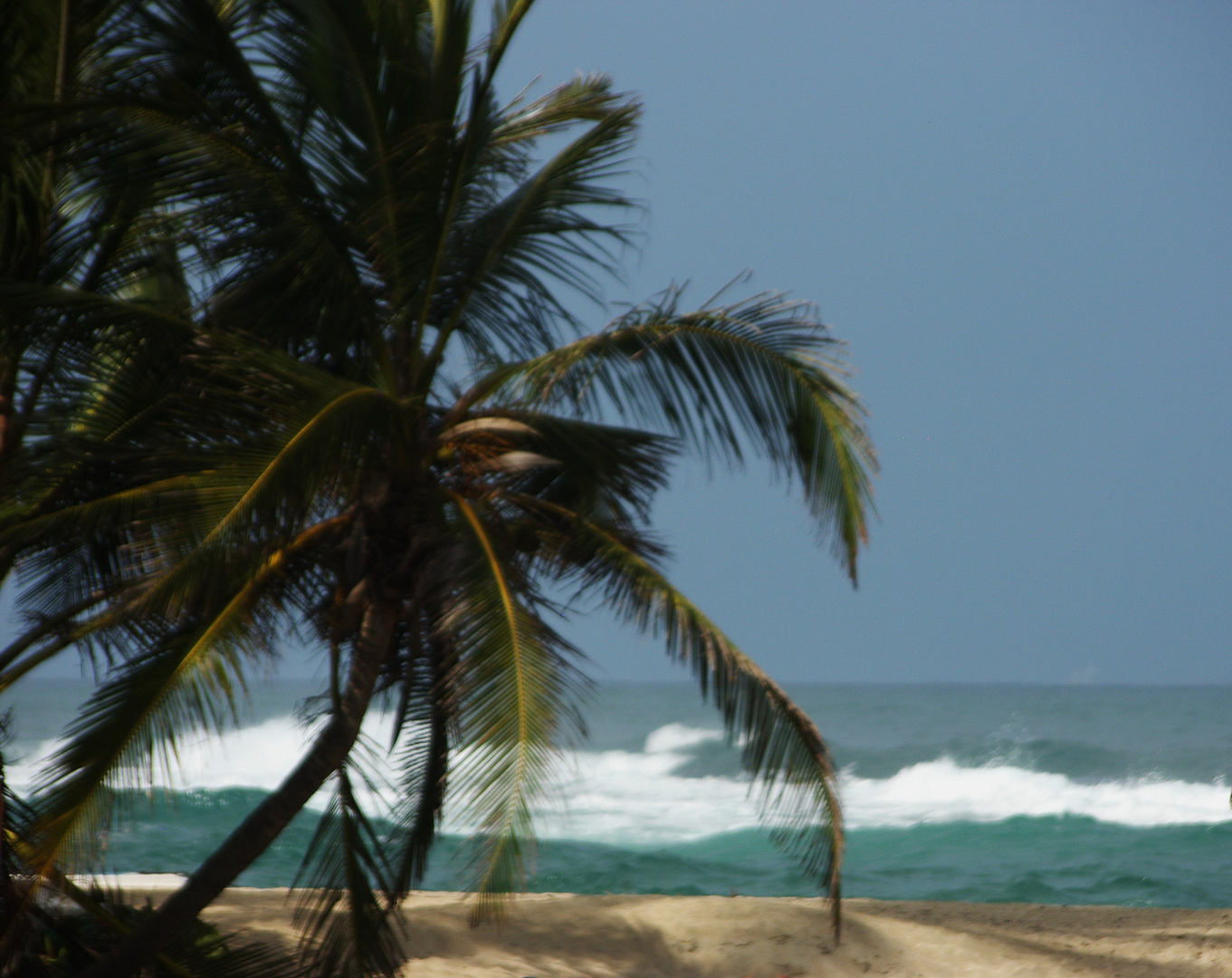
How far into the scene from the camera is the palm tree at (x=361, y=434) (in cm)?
462

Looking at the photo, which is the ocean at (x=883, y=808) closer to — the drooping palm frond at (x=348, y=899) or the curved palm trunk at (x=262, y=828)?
the curved palm trunk at (x=262, y=828)

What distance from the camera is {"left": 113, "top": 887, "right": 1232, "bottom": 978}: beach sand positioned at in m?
7.48

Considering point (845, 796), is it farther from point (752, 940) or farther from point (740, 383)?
point (740, 383)

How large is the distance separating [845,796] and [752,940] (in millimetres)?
20781

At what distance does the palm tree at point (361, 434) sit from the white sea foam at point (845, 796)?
516 inches

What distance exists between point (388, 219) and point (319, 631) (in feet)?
6.99

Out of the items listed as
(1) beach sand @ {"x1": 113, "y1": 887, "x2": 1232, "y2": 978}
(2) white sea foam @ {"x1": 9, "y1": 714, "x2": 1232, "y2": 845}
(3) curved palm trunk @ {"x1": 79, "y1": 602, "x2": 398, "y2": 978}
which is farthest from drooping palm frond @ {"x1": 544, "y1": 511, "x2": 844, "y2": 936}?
(2) white sea foam @ {"x1": 9, "y1": 714, "x2": 1232, "y2": 845}

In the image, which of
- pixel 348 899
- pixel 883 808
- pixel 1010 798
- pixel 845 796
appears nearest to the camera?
pixel 348 899

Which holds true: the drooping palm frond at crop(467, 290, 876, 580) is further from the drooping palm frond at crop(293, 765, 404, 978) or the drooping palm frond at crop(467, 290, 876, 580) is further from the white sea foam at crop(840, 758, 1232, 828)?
the white sea foam at crop(840, 758, 1232, 828)

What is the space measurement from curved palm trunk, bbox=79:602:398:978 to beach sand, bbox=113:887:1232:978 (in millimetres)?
1839

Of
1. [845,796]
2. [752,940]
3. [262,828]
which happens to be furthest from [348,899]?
[845,796]

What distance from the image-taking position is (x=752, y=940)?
26.0 feet

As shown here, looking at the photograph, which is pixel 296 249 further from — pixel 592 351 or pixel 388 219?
pixel 592 351

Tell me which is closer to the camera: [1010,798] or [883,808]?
[1010,798]
